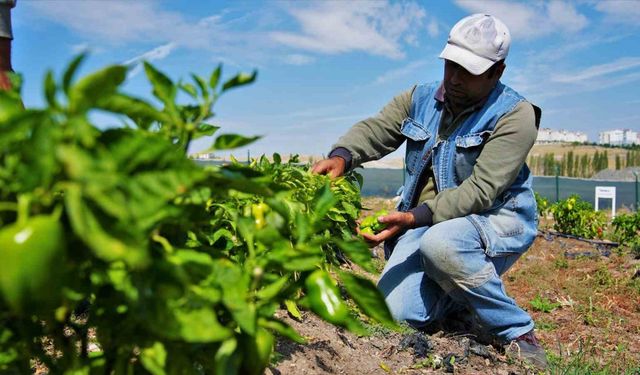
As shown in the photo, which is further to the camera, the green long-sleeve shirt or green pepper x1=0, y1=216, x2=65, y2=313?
the green long-sleeve shirt

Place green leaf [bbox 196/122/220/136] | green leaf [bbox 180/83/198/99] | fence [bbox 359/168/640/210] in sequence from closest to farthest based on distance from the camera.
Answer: green leaf [bbox 180/83/198/99] < green leaf [bbox 196/122/220/136] < fence [bbox 359/168/640/210]

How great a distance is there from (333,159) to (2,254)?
9.23 ft

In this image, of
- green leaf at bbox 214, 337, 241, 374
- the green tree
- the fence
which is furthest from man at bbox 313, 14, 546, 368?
the green tree

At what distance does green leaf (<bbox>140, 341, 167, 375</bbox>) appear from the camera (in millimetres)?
859

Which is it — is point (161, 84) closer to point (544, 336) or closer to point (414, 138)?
point (414, 138)

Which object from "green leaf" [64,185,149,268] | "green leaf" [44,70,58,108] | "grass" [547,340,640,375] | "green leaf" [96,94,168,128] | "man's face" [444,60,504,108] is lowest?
"grass" [547,340,640,375]

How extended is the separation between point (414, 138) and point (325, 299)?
2778 millimetres

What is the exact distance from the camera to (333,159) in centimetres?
342

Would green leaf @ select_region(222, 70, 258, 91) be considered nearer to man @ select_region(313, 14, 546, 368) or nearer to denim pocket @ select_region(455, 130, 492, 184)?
man @ select_region(313, 14, 546, 368)

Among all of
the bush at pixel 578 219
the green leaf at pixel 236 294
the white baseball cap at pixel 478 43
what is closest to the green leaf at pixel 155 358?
the green leaf at pixel 236 294

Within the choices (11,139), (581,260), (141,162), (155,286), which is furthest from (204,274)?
(581,260)

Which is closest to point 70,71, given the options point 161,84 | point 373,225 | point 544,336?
point 161,84

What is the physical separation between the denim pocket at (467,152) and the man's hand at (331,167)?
62 centimetres

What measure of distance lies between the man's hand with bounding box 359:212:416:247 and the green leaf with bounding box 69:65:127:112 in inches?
94.5
